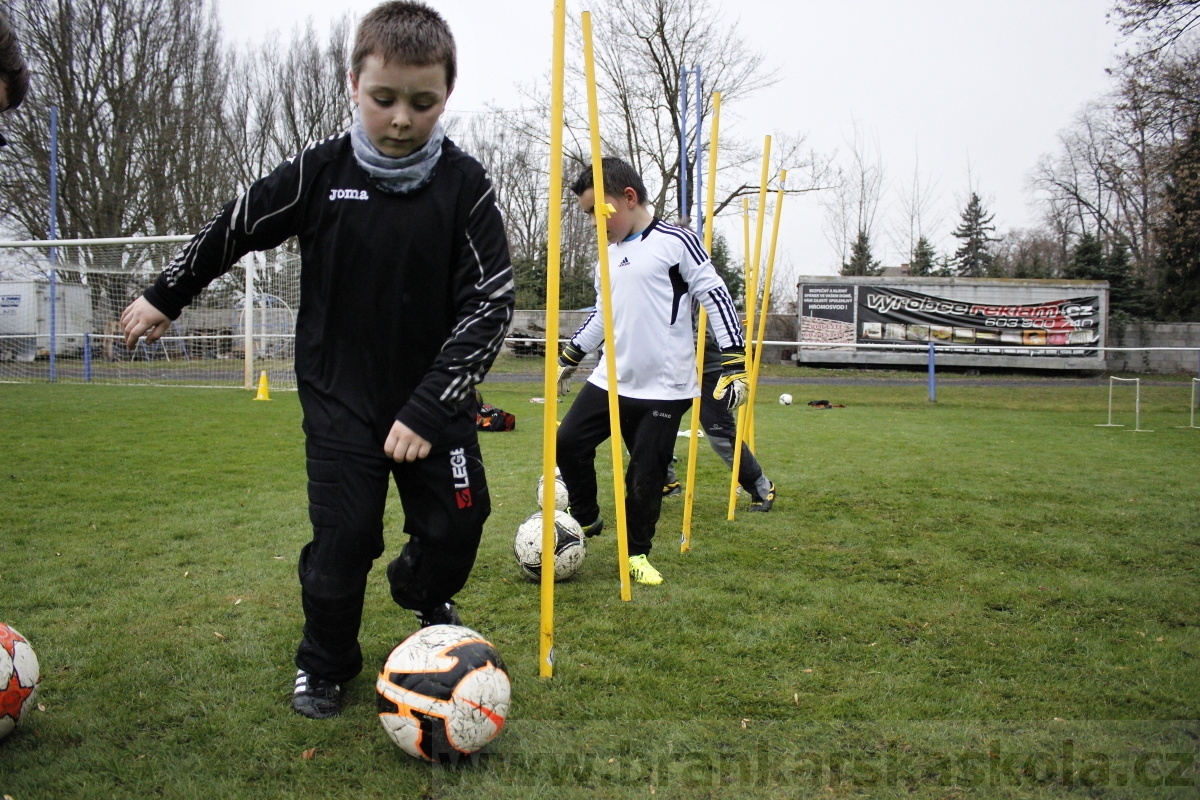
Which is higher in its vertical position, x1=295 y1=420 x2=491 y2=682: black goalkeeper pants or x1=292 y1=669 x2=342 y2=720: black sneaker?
x1=295 y1=420 x2=491 y2=682: black goalkeeper pants

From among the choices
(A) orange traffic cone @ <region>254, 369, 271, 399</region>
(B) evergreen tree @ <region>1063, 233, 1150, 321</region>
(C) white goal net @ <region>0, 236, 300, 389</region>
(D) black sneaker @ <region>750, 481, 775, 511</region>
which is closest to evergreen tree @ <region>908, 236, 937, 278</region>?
(B) evergreen tree @ <region>1063, 233, 1150, 321</region>

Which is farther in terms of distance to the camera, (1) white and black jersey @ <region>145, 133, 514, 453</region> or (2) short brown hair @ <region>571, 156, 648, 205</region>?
(2) short brown hair @ <region>571, 156, 648, 205</region>

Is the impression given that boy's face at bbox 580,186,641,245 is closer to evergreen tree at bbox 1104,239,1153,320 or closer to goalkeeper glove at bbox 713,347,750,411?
goalkeeper glove at bbox 713,347,750,411

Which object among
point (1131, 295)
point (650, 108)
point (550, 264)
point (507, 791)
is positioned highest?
point (650, 108)

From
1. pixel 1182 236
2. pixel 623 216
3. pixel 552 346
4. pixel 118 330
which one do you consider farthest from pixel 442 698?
pixel 1182 236

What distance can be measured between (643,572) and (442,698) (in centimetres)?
215

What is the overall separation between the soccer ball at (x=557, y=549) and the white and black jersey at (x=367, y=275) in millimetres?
1818

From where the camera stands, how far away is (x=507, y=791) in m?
2.38

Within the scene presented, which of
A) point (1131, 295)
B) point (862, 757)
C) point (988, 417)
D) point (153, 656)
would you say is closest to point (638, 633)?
point (862, 757)

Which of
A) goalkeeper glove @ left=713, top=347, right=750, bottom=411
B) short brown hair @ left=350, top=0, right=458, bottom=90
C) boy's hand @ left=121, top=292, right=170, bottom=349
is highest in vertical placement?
short brown hair @ left=350, top=0, right=458, bottom=90

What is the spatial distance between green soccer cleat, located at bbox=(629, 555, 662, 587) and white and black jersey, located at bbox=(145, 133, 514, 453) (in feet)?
6.94

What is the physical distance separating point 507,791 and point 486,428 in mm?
9241

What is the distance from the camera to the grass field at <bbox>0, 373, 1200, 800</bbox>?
2484 mm

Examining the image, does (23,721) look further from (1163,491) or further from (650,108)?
(650,108)
